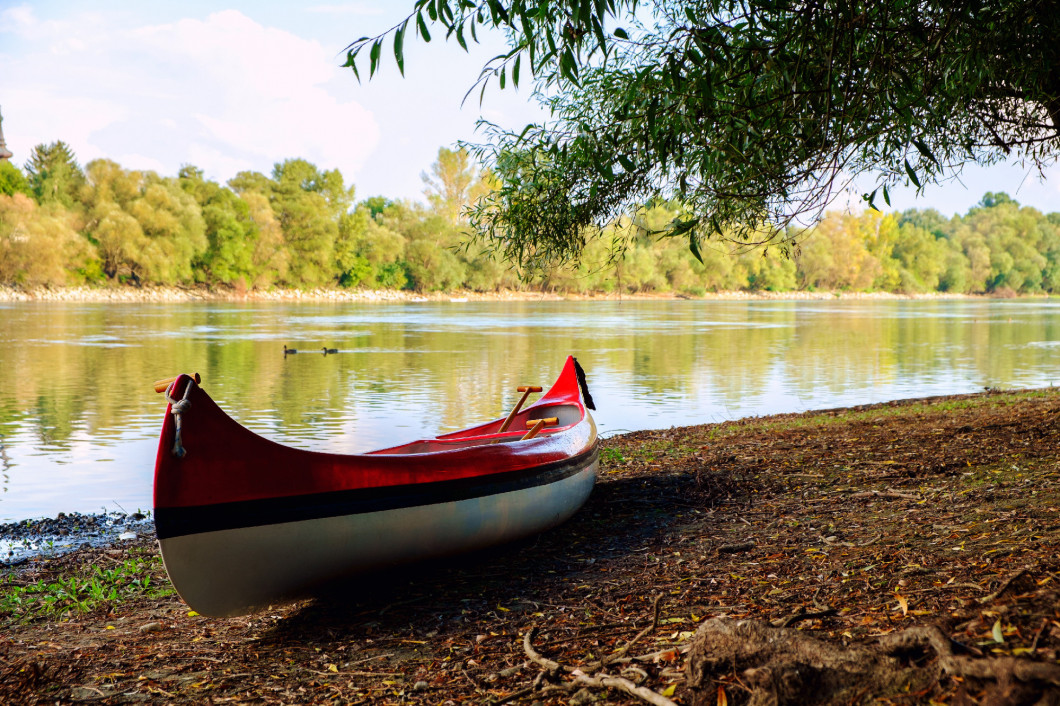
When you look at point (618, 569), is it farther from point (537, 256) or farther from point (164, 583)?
point (537, 256)

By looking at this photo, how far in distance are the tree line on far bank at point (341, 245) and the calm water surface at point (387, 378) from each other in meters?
14.8

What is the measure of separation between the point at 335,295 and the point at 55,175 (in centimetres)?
2938

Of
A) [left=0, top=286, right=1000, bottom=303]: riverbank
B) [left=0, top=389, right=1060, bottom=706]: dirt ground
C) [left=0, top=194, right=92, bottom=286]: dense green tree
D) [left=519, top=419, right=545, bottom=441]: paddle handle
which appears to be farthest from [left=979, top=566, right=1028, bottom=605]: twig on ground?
[left=0, top=286, right=1000, bottom=303]: riverbank

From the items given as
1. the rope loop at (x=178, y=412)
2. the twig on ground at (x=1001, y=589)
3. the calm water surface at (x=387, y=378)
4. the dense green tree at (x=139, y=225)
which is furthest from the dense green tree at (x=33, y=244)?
the twig on ground at (x=1001, y=589)

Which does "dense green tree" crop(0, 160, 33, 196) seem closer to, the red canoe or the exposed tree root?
the red canoe

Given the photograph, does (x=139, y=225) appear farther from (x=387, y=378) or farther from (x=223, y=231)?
(x=387, y=378)

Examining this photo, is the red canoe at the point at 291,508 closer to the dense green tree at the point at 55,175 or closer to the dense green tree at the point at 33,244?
the dense green tree at the point at 33,244

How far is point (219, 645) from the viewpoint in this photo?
4.65 metres

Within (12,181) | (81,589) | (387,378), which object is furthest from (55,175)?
(81,589)

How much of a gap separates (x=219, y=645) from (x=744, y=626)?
2.95 metres

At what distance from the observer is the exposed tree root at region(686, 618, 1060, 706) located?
255 centimetres

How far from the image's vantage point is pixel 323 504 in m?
4.66

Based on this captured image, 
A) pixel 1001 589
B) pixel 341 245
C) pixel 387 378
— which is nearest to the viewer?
pixel 1001 589

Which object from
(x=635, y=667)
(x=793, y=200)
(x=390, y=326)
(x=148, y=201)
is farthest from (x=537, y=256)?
(x=148, y=201)
